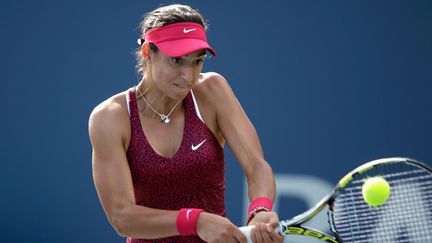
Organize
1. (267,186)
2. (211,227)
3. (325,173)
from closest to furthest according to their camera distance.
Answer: (211,227) → (267,186) → (325,173)

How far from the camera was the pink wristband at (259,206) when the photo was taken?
9.39ft

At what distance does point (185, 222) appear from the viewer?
9.11 ft

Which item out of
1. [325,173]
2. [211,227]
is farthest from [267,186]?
[325,173]

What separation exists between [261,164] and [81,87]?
7.07 ft

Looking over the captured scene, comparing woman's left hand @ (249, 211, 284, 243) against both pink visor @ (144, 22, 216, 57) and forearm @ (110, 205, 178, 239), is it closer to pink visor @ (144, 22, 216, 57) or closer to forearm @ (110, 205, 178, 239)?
forearm @ (110, 205, 178, 239)

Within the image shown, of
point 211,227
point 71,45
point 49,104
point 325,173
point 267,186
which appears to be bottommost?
point 211,227

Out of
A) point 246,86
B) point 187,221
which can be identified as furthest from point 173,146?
point 246,86

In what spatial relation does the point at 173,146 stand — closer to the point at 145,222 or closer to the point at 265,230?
the point at 145,222

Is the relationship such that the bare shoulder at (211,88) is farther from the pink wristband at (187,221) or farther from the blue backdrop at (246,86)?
the blue backdrop at (246,86)

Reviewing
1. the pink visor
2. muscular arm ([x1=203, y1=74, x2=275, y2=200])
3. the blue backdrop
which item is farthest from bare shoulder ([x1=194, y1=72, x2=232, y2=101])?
the blue backdrop

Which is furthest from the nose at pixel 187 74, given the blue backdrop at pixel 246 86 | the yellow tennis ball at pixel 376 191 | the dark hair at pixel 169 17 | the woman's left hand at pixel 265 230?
the blue backdrop at pixel 246 86

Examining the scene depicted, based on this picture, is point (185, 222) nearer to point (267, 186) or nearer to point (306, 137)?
point (267, 186)

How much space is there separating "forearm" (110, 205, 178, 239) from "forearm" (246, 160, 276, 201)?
12.5 inches

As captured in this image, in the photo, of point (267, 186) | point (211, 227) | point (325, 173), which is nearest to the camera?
point (211, 227)
